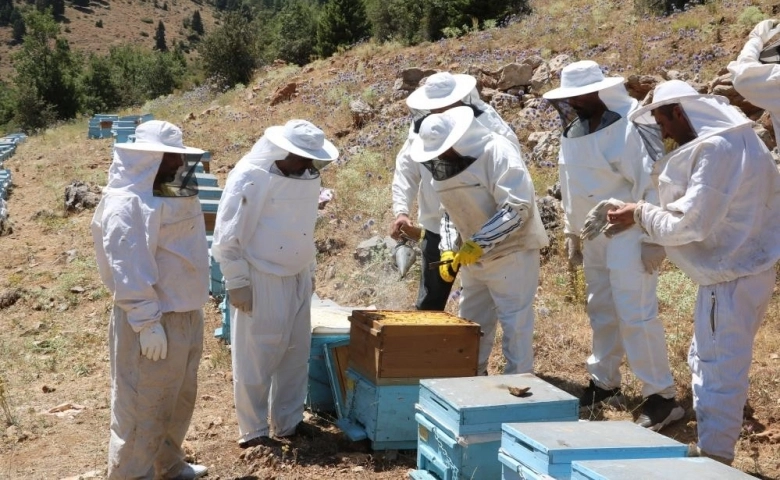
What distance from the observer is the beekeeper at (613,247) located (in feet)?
15.7

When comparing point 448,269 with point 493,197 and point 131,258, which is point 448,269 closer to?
point 493,197

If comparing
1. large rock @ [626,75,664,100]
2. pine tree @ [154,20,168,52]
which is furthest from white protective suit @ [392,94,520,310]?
pine tree @ [154,20,168,52]

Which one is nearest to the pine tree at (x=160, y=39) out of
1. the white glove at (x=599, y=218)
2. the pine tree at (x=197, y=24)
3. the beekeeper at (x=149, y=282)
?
the pine tree at (x=197, y=24)

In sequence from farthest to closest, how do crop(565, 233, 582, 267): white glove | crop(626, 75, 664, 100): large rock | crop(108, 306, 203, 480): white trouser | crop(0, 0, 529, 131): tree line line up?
crop(0, 0, 529, 131): tree line
crop(626, 75, 664, 100): large rock
crop(565, 233, 582, 267): white glove
crop(108, 306, 203, 480): white trouser

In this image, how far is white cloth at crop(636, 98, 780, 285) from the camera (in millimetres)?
3623

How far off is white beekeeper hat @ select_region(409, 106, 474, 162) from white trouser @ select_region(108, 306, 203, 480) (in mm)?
1651

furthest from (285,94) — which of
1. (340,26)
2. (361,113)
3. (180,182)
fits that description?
(180,182)

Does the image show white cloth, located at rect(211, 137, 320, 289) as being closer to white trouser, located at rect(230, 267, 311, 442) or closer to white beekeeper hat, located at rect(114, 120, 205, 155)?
white trouser, located at rect(230, 267, 311, 442)

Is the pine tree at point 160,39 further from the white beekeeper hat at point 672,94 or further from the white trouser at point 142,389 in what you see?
the white beekeeper hat at point 672,94

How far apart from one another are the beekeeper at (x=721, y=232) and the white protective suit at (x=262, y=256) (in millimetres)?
2110

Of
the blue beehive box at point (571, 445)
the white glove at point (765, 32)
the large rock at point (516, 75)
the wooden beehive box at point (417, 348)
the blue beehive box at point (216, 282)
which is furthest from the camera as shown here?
the large rock at point (516, 75)

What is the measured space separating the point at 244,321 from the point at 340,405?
2.89ft

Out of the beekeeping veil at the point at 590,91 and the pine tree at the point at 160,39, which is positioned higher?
the beekeeping veil at the point at 590,91

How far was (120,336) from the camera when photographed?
4.09 m
